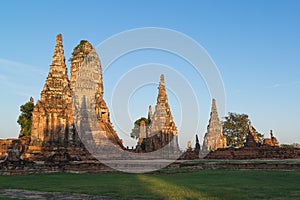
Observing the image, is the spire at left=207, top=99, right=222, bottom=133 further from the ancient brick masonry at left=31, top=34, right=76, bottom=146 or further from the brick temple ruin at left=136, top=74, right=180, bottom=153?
the ancient brick masonry at left=31, top=34, right=76, bottom=146

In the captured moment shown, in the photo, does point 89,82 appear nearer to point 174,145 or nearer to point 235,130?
point 174,145

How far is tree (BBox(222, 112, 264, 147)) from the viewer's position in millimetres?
80306

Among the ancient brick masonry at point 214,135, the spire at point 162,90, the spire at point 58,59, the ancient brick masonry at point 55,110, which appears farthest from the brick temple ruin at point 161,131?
the spire at point 58,59

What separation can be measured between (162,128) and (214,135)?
18610 mm

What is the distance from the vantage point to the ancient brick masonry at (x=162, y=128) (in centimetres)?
5668

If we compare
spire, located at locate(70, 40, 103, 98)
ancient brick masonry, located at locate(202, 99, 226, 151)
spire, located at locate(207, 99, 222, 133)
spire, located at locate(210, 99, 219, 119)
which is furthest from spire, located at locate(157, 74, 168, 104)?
spire, located at locate(210, 99, 219, 119)

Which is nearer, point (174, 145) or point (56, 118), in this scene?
point (56, 118)

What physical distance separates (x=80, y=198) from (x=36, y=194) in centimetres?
199

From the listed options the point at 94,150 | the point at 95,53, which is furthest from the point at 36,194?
the point at 95,53

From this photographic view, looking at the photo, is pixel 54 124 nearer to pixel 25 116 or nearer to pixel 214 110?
pixel 25 116

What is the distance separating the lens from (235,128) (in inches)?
3236

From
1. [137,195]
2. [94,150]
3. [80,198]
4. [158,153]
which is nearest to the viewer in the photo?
[80,198]

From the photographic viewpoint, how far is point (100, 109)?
55719 millimetres

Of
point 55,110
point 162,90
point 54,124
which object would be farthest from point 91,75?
point 54,124
